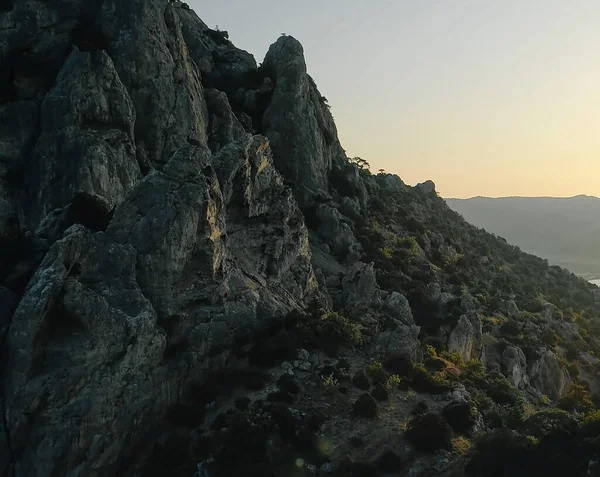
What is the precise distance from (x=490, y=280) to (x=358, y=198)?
27722mm

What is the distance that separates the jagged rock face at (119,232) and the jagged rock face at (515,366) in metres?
26.8

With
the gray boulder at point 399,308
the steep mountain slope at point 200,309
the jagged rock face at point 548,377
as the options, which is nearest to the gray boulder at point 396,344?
the steep mountain slope at point 200,309

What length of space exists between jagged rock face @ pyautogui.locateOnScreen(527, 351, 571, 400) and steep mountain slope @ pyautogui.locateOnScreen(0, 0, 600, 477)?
0.85 ft

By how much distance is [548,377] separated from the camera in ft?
209

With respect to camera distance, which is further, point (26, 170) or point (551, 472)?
point (26, 170)

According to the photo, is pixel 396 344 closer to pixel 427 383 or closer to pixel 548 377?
pixel 427 383

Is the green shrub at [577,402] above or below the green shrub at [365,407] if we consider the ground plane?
below

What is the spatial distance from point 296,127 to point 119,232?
4774cm

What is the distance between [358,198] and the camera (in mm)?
Result: 87250

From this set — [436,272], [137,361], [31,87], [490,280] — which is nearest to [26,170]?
[31,87]

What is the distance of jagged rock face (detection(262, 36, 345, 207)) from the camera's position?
77.3 meters

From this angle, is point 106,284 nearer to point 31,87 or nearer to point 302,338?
point 302,338

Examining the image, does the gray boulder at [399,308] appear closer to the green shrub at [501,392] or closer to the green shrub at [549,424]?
the green shrub at [501,392]

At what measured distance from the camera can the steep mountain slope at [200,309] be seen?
29.0 metres
